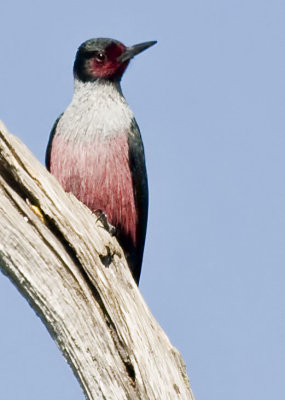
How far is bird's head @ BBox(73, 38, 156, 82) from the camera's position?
417 inches

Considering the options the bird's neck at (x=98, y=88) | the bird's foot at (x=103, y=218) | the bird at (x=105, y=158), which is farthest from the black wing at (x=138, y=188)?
the bird's foot at (x=103, y=218)

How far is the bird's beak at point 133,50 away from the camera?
420 inches

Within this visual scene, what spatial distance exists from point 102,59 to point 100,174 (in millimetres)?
2068

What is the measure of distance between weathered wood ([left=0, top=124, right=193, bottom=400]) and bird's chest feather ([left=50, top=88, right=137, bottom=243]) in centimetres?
189

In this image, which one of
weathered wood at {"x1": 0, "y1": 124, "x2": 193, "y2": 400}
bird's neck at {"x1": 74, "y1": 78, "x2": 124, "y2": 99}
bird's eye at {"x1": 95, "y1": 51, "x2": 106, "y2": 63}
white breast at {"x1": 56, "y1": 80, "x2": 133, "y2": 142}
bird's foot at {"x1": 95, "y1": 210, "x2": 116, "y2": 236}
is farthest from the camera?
bird's eye at {"x1": 95, "y1": 51, "x2": 106, "y2": 63}

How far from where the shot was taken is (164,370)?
6809 millimetres

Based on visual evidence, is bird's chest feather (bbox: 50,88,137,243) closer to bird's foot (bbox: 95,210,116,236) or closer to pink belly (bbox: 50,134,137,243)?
pink belly (bbox: 50,134,137,243)

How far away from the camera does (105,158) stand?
9.32m

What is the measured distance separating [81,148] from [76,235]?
7.73ft

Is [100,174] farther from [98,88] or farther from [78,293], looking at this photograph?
[78,293]

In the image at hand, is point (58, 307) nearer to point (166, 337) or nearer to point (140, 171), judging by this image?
point (166, 337)

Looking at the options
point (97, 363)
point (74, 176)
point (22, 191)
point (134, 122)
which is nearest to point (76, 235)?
point (22, 191)

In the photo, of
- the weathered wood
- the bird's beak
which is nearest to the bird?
the bird's beak

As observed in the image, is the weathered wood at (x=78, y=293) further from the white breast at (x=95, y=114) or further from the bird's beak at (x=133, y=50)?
the bird's beak at (x=133, y=50)
